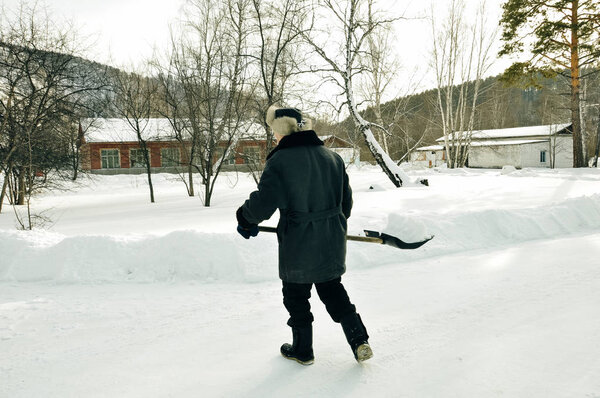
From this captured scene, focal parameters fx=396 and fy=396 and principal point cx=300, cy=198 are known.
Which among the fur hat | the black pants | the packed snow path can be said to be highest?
the fur hat

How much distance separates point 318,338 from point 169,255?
8.14ft

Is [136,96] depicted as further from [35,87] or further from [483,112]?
[483,112]

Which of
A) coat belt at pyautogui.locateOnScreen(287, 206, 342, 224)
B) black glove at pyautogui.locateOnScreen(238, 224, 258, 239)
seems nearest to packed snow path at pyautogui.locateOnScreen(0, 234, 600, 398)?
black glove at pyautogui.locateOnScreen(238, 224, 258, 239)

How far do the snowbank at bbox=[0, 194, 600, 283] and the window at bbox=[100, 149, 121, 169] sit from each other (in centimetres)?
3704

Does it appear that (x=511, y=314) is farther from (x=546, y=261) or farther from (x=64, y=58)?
(x=64, y=58)

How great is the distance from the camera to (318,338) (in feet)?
9.89

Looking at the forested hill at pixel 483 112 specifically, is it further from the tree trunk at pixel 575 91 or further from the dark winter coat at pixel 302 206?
the dark winter coat at pixel 302 206

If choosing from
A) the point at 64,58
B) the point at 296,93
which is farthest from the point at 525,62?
the point at 64,58

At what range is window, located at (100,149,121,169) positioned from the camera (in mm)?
A: 39031

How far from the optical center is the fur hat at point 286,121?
260 cm

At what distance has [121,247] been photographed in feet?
16.1

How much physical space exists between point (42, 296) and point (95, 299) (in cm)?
58

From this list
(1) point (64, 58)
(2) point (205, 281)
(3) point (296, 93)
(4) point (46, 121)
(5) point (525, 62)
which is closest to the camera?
(2) point (205, 281)

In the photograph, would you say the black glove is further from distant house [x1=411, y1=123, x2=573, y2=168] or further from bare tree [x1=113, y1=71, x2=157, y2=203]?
distant house [x1=411, y1=123, x2=573, y2=168]
